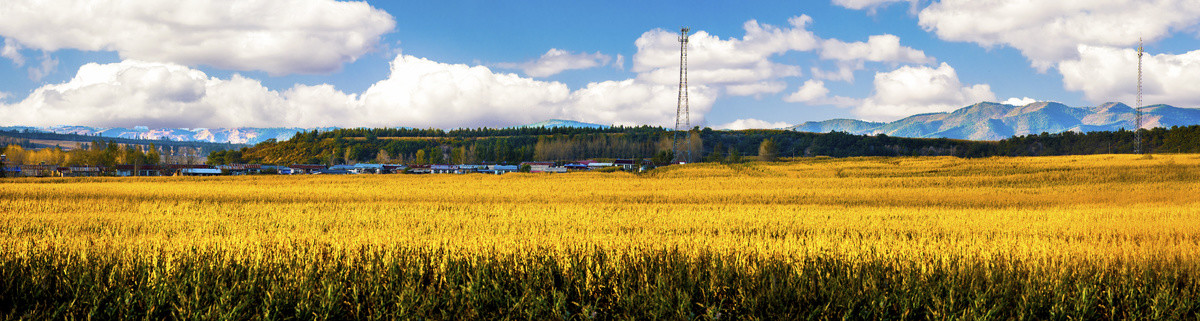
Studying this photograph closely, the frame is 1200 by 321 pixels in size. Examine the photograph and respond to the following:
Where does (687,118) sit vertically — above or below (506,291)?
above

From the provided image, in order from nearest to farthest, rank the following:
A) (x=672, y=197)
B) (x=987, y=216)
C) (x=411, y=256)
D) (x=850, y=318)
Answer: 1. (x=850, y=318)
2. (x=411, y=256)
3. (x=987, y=216)
4. (x=672, y=197)

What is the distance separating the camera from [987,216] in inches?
992

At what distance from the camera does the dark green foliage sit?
8719mm

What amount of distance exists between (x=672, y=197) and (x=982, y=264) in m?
28.9

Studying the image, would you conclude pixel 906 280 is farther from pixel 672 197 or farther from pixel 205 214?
pixel 672 197

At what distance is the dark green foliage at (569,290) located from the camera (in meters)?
8.72

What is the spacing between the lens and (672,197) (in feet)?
131

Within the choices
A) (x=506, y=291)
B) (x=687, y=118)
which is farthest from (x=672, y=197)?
(x=687, y=118)

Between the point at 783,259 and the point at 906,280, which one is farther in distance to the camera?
the point at 783,259

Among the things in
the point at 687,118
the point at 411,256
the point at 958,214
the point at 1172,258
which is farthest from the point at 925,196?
the point at 687,118

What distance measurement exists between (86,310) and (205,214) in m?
18.9

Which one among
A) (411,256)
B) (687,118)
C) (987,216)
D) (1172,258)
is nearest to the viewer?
(411,256)

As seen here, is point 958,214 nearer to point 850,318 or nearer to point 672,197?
point 672,197

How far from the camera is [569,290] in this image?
31.5 ft
